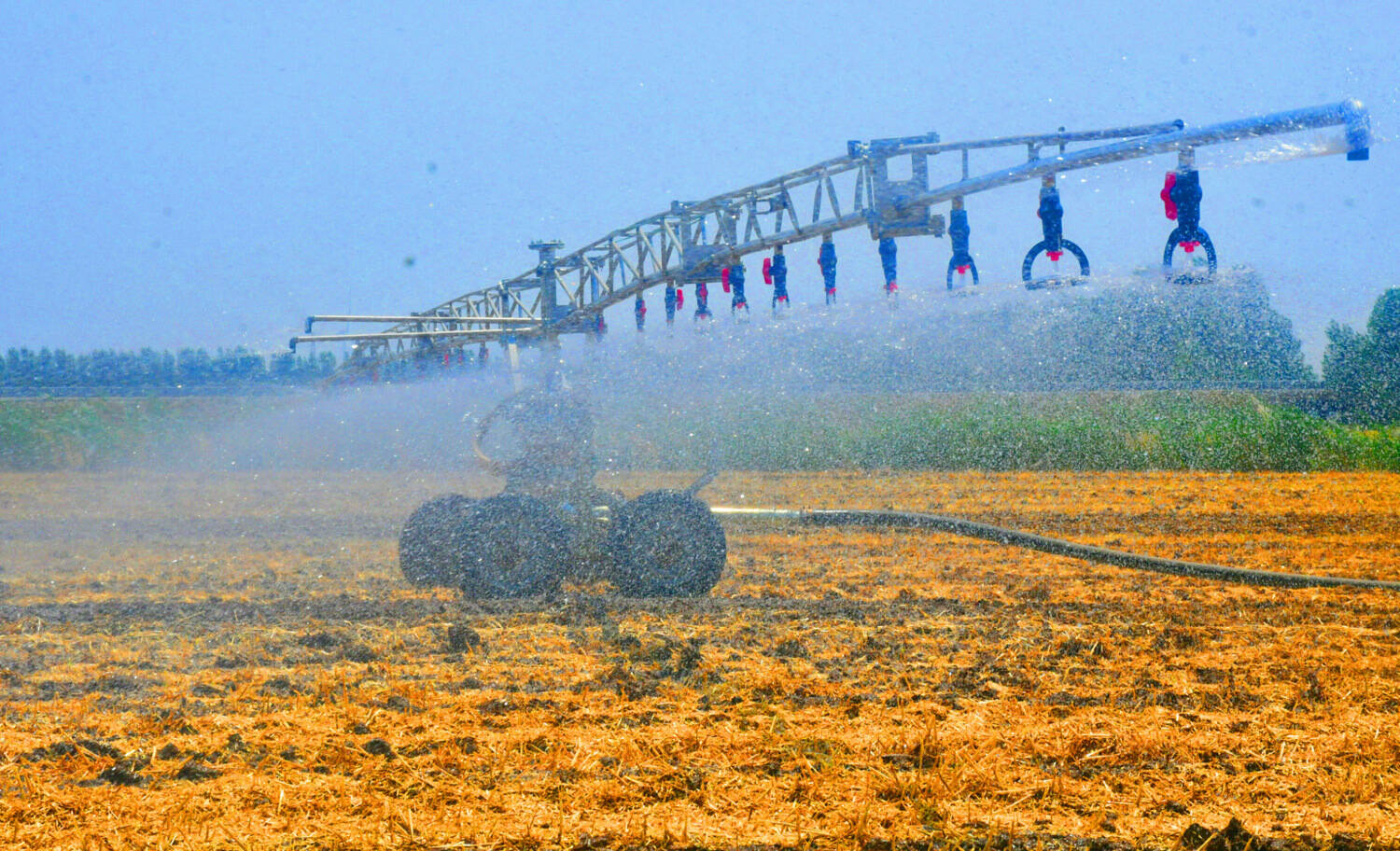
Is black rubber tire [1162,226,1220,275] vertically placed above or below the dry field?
above

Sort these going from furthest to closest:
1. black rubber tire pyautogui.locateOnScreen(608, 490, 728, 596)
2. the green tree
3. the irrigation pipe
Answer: the green tree
the irrigation pipe
black rubber tire pyautogui.locateOnScreen(608, 490, 728, 596)

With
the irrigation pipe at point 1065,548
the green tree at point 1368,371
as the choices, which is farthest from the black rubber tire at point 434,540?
the green tree at point 1368,371

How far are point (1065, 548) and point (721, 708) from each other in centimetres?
680

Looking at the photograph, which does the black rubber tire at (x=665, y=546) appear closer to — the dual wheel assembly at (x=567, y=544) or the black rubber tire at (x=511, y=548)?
the dual wheel assembly at (x=567, y=544)

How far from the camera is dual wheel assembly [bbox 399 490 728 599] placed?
967cm

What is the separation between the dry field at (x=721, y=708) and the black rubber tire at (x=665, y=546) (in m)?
0.32

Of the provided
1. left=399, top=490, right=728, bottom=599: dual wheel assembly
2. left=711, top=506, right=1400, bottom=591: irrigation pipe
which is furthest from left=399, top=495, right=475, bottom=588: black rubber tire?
left=711, top=506, right=1400, bottom=591: irrigation pipe

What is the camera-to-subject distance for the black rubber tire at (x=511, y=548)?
9.69 metres

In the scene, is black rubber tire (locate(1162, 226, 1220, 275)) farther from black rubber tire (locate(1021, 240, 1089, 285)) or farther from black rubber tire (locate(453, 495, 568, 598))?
black rubber tire (locate(453, 495, 568, 598))

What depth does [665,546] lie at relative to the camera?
9.83 m

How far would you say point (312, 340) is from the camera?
33.2 ft

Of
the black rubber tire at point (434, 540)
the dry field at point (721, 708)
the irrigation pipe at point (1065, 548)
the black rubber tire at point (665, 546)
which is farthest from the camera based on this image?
the irrigation pipe at point (1065, 548)

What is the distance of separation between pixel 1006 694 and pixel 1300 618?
3653mm

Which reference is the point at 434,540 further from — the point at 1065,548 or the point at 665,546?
the point at 1065,548
